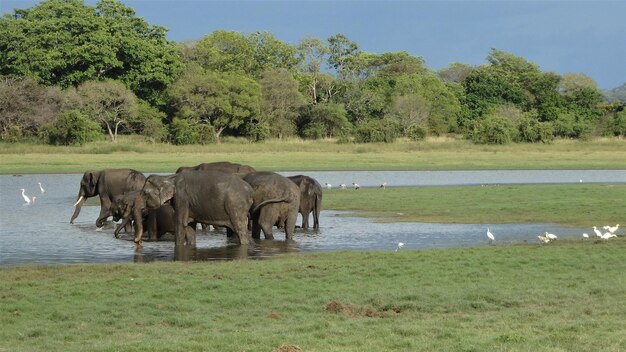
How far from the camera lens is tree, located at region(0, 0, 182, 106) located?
7000cm

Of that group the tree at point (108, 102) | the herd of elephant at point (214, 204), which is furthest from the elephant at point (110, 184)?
the tree at point (108, 102)

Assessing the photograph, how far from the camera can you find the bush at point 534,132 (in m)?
69.9

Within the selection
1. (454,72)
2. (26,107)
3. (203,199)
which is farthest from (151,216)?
(454,72)

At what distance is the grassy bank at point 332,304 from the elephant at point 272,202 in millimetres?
3770

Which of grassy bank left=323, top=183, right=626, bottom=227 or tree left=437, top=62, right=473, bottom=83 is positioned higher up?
tree left=437, top=62, right=473, bottom=83

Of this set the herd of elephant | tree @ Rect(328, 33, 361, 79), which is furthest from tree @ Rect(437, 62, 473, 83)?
the herd of elephant

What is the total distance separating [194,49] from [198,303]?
71.9 meters

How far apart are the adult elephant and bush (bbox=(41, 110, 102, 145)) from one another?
1604 inches

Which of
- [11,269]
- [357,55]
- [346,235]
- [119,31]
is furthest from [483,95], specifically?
[11,269]

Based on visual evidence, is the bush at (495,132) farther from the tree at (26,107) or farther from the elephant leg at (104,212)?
the elephant leg at (104,212)

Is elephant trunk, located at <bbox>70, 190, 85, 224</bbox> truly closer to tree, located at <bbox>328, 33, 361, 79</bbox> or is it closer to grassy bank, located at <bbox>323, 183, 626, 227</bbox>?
grassy bank, located at <bbox>323, 183, 626, 227</bbox>

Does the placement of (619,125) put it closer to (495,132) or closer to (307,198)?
(495,132)

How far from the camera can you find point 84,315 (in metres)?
12.8

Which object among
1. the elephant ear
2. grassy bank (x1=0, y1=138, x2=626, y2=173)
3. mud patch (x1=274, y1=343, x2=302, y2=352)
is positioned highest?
the elephant ear
